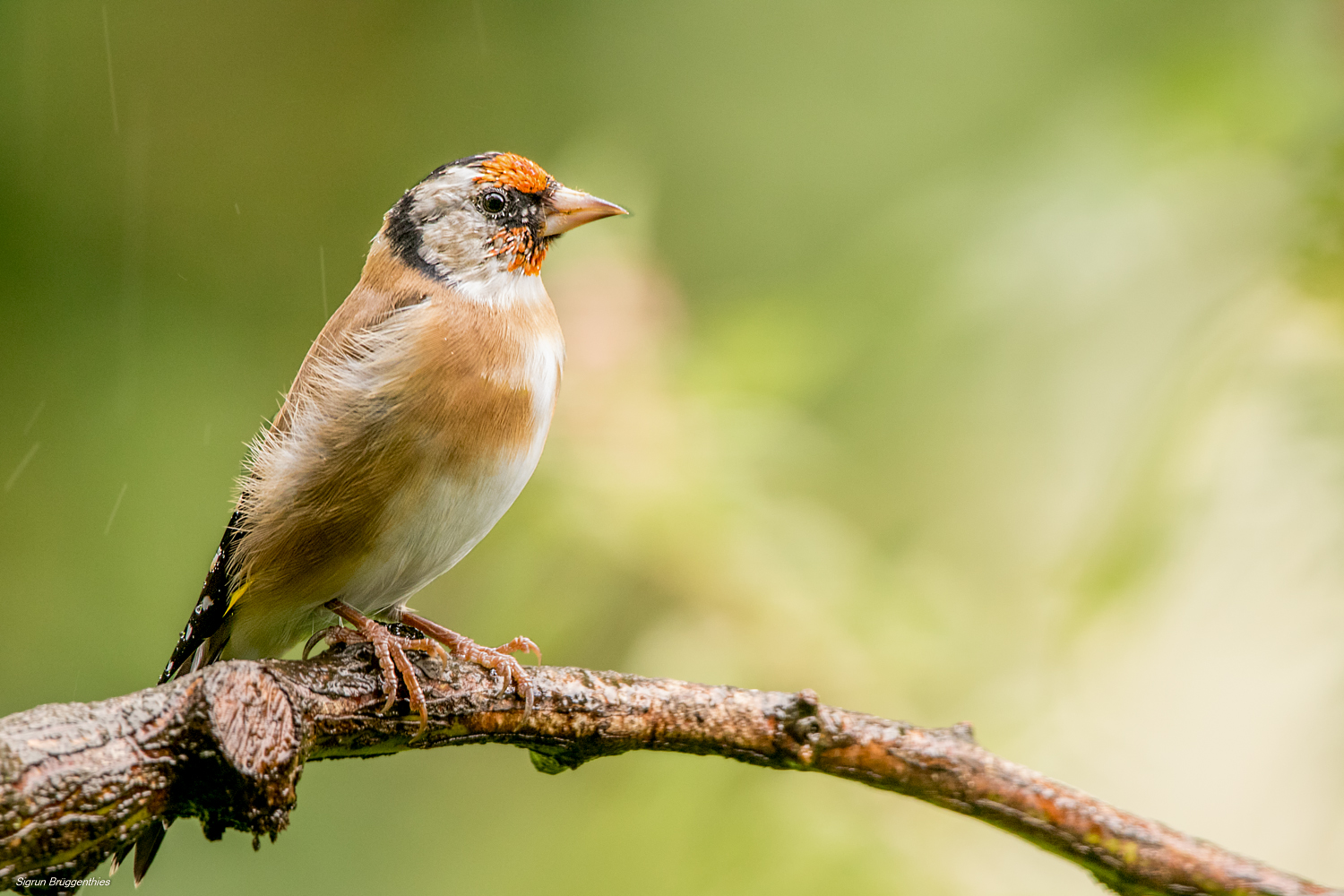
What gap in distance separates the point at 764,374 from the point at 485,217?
0.72m

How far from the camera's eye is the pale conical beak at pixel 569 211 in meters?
2.66

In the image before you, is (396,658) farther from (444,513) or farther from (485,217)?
(485,217)

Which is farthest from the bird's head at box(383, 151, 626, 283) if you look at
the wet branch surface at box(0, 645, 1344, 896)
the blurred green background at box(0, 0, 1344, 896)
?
the wet branch surface at box(0, 645, 1344, 896)

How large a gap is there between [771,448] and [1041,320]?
67 centimetres

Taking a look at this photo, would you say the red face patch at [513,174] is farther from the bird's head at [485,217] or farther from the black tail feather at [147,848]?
the black tail feather at [147,848]

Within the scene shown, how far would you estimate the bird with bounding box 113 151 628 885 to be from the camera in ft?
7.32

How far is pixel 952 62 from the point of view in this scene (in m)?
4.70

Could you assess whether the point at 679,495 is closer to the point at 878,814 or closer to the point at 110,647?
the point at 878,814

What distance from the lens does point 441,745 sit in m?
2.06

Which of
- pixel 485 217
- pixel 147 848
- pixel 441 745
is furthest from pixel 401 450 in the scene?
pixel 147 848

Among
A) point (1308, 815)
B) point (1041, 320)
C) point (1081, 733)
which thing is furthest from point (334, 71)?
point (1308, 815)

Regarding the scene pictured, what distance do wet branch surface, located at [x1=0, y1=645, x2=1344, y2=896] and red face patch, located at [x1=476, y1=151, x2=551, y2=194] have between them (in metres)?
1.11

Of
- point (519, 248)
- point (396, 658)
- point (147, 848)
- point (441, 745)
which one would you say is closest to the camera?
point (396, 658)

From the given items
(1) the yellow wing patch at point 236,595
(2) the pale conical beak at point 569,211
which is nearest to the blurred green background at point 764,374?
(2) the pale conical beak at point 569,211
